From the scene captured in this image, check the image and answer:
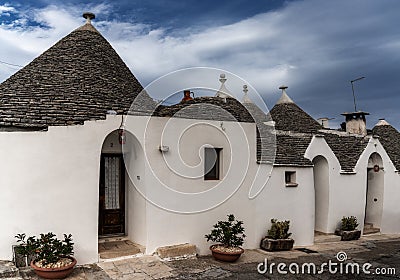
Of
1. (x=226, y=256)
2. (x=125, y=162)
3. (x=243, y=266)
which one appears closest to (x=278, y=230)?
(x=243, y=266)

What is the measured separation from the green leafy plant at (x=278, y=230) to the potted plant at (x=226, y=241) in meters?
2.05

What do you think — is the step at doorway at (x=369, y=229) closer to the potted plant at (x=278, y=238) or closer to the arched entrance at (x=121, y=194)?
the potted plant at (x=278, y=238)

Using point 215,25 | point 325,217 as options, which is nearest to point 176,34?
point 215,25

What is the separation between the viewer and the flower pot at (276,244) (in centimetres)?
1133

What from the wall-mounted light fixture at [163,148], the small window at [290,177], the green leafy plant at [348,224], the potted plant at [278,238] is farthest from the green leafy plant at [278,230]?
the wall-mounted light fixture at [163,148]

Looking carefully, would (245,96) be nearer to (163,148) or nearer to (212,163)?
(212,163)

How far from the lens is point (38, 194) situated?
807cm

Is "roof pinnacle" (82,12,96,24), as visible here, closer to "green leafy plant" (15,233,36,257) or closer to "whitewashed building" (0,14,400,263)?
"whitewashed building" (0,14,400,263)

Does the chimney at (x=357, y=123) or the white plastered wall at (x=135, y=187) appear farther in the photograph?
the chimney at (x=357, y=123)

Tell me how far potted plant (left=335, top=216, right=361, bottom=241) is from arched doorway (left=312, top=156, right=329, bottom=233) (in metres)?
Result: 0.66

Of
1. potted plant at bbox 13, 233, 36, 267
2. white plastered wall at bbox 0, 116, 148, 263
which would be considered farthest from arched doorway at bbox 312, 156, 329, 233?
potted plant at bbox 13, 233, 36, 267

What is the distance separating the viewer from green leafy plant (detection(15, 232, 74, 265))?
7.45 m

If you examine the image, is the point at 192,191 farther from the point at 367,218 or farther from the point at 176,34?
the point at 367,218

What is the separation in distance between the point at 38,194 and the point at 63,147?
1180mm
